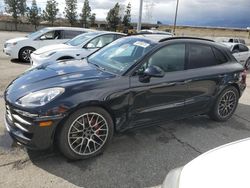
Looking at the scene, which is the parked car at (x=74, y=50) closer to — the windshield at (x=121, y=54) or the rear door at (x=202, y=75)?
the windshield at (x=121, y=54)

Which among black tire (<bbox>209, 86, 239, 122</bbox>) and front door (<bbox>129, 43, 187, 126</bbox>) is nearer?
front door (<bbox>129, 43, 187, 126</bbox>)

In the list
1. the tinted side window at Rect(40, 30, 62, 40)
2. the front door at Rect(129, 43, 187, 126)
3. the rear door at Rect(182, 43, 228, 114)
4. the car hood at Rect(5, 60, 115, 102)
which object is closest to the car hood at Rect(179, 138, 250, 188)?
the front door at Rect(129, 43, 187, 126)

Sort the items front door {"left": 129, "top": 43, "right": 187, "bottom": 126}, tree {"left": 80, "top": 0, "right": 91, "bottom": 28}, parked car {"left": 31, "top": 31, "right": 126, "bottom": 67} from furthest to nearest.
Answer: tree {"left": 80, "top": 0, "right": 91, "bottom": 28} < parked car {"left": 31, "top": 31, "right": 126, "bottom": 67} < front door {"left": 129, "top": 43, "right": 187, "bottom": 126}

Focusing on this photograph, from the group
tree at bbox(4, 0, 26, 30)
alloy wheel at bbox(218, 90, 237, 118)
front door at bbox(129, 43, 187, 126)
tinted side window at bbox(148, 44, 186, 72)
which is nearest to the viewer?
front door at bbox(129, 43, 187, 126)

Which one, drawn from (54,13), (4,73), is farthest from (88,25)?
(4,73)

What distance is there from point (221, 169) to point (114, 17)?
161ft

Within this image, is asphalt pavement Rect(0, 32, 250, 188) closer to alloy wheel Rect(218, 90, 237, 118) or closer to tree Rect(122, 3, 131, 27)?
alloy wheel Rect(218, 90, 237, 118)

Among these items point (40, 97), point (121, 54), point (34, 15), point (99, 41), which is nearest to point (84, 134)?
point (40, 97)

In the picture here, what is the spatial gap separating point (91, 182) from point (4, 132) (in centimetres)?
181

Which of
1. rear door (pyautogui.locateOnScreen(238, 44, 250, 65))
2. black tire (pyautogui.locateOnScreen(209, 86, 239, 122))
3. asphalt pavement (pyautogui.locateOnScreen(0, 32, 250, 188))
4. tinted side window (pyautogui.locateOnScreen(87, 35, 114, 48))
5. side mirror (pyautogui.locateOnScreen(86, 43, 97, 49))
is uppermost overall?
tinted side window (pyautogui.locateOnScreen(87, 35, 114, 48))

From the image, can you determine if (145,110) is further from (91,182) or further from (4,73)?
(4,73)

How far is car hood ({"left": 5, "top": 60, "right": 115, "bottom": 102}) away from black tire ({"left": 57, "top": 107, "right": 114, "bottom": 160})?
0.42 meters

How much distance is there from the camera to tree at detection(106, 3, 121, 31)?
4809cm

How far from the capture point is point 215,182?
154 centimetres
